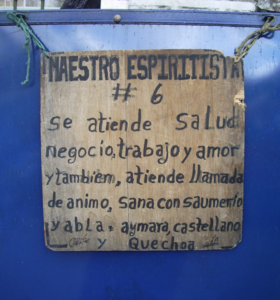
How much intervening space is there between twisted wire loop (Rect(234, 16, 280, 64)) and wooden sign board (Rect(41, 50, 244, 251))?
0.07 meters

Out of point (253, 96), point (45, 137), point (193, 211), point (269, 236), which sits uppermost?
point (253, 96)

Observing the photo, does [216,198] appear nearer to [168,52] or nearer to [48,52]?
[168,52]

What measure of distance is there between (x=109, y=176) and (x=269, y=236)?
1.08 metres

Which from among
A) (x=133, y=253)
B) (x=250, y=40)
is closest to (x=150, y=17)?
(x=250, y=40)

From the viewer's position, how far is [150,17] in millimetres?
1317

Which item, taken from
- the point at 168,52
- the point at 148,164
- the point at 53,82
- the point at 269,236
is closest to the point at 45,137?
the point at 53,82

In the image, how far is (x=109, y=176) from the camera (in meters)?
1.34

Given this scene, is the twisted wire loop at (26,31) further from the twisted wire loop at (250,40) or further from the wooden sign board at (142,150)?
the twisted wire loop at (250,40)

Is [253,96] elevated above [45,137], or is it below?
above

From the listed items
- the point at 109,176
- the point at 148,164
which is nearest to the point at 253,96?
the point at 148,164

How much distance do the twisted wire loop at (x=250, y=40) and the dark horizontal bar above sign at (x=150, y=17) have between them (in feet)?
0.14

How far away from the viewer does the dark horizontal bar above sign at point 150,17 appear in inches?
51.9

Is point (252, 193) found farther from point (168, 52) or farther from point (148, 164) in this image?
point (168, 52)

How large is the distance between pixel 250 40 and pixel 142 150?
0.95 m
